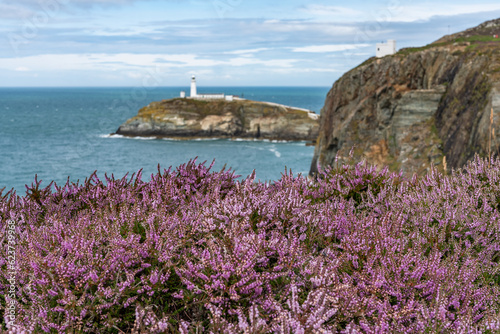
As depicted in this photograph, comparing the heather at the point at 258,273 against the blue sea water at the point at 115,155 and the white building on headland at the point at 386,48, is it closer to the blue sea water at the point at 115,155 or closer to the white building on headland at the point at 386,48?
the blue sea water at the point at 115,155

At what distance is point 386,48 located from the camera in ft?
205

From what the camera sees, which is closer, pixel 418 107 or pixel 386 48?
pixel 418 107

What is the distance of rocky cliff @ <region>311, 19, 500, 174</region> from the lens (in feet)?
113

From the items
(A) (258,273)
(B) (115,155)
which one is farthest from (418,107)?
(B) (115,155)

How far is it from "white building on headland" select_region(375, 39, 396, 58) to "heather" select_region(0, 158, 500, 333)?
62.2m

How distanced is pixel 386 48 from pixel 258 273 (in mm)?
64828

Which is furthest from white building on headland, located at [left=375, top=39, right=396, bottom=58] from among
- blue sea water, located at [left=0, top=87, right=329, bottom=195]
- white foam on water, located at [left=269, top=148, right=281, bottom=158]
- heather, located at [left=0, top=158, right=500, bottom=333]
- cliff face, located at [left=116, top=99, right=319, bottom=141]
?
heather, located at [left=0, top=158, right=500, bottom=333]

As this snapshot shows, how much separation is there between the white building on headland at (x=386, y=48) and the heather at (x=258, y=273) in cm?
6224

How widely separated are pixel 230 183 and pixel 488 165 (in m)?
3.76

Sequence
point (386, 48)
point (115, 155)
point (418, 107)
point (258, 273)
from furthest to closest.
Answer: point (115, 155) → point (386, 48) → point (418, 107) → point (258, 273)

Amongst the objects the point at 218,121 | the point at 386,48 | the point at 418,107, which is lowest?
the point at 218,121

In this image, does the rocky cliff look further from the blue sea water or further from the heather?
the heather

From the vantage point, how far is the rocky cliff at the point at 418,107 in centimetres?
3444

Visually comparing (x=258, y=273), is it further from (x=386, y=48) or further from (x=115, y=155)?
(x=115, y=155)
